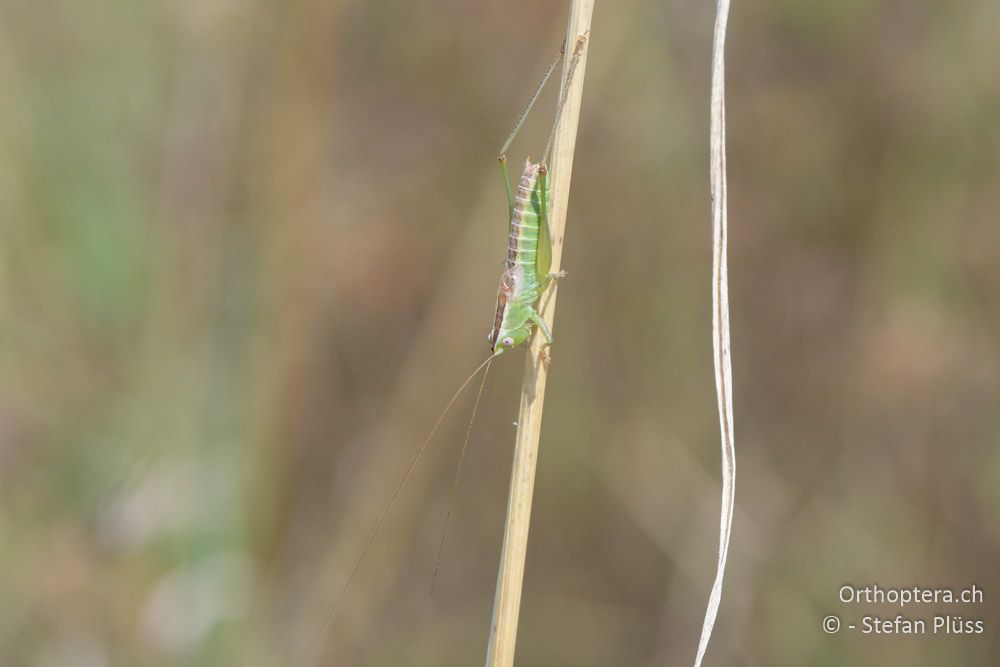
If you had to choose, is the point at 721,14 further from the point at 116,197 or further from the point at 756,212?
the point at 116,197

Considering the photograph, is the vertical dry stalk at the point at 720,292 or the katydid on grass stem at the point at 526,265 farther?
the katydid on grass stem at the point at 526,265

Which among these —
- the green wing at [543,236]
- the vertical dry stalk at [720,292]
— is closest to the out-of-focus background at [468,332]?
the green wing at [543,236]

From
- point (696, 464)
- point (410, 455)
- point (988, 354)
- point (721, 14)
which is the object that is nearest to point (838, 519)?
point (696, 464)

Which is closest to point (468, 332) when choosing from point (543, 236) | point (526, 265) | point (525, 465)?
point (526, 265)

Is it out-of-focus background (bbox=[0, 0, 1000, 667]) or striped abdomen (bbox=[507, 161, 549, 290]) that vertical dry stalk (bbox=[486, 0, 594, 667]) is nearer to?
striped abdomen (bbox=[507, 161, 549, 290])

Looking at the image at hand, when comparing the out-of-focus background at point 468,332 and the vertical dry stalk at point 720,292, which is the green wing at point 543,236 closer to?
the vertical dry stalk at point 720,292

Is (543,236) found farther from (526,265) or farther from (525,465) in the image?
(525,465)

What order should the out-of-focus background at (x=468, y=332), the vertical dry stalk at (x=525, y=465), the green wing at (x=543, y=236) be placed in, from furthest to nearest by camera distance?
1. the out-of-focus background at (x=468, y=332)
2. the green wing at (x=543, y=236)
3. the vertical dry stalk at (x=525, y=465)
